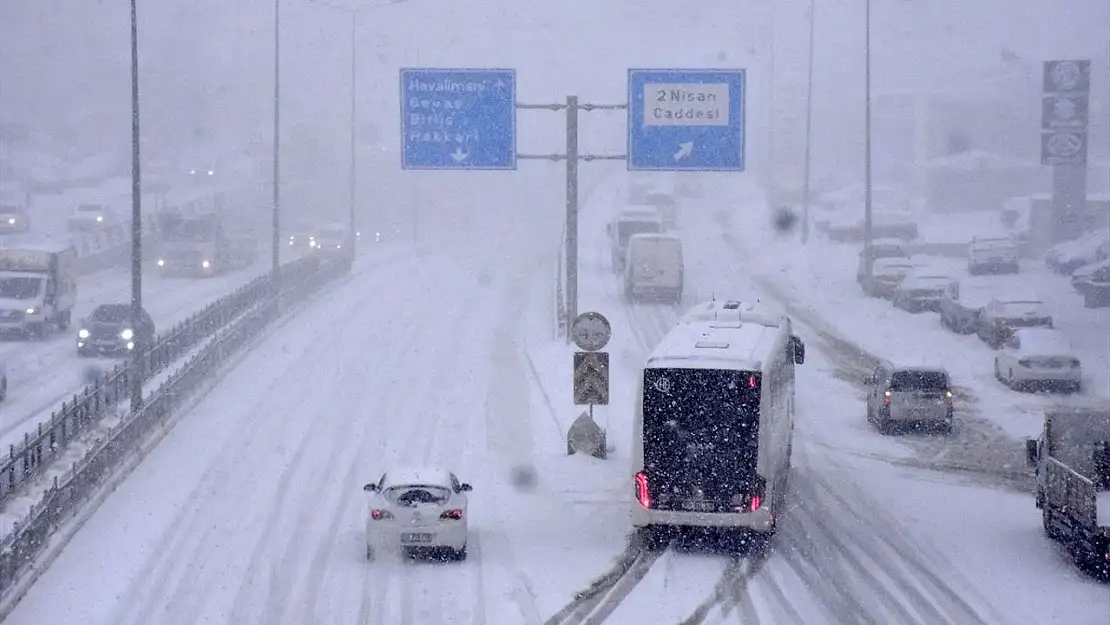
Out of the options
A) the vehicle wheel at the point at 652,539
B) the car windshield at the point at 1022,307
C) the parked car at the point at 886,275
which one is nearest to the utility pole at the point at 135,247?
the vehicle wheel at the point at 652,539

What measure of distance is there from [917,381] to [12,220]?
210 feet

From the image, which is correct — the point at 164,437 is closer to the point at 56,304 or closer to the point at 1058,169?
the point at 56,304

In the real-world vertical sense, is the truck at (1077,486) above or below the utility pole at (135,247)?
below

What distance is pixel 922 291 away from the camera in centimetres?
4947

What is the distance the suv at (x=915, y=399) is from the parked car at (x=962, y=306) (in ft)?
45.6

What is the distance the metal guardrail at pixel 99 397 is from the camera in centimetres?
2247

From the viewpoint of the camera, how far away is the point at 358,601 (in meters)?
16.8

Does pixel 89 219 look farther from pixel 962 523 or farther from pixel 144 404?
pixel 962 523

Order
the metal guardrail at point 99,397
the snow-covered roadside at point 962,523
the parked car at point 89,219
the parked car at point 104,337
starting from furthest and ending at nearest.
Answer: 1. the parked car at point 89,219
2. the parked car at point 104,337
3. the metal guardrail at point 99,397
4. the snow-covered roadside at point 962,523

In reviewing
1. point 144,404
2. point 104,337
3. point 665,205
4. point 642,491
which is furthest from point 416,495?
point 665,205

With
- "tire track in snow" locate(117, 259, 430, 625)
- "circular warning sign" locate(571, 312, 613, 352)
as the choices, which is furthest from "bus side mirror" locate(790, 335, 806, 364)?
"tire track in snow" locate(117, 259, 430, 625)

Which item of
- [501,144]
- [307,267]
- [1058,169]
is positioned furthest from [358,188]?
[501,144]

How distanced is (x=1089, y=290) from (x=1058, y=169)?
38.1 ft

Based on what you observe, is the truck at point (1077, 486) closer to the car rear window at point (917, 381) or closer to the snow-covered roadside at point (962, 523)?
the snow-covered roadside at point (962, 523)
